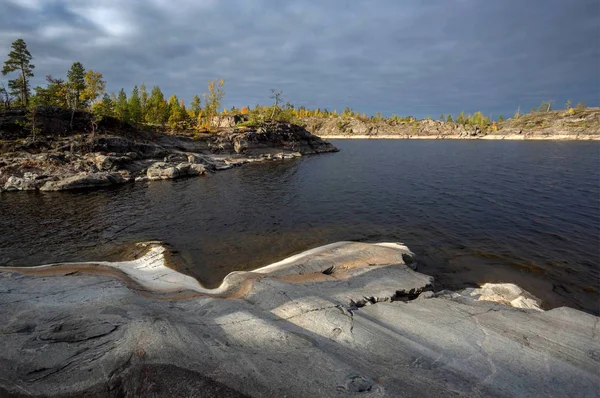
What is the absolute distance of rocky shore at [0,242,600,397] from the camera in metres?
5.80

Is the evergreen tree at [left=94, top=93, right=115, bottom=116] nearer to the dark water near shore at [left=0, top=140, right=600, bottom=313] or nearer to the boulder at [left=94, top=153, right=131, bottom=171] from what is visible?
the boulder at [left=94, top=153, right=131, bottom=171]

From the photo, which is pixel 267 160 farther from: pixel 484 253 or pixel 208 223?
pixel 484 253

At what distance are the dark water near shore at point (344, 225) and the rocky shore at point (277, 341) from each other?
553 cm

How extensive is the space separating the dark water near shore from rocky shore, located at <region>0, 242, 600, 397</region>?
5.53 meters

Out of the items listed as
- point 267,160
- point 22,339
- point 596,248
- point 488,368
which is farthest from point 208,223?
point 267,160

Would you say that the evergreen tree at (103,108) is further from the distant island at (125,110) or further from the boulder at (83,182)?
the boulder at (83,182)

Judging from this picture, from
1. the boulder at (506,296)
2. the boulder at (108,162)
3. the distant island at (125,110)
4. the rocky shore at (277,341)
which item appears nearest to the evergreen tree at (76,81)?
the distant island at (125,110)

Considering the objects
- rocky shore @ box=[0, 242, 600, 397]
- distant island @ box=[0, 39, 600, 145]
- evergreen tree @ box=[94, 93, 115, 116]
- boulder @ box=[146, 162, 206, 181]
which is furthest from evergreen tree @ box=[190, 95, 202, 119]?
rocky shore @ box=[0, 242, 600, 397]

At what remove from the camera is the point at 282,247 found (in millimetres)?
20719

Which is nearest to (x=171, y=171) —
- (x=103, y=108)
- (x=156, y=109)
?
(x=103, y=108)

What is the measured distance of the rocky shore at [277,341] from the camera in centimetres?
580

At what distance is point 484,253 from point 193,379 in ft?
66.5

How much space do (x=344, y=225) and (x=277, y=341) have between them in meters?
19.0

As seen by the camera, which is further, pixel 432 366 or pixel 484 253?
pixel 484 253
